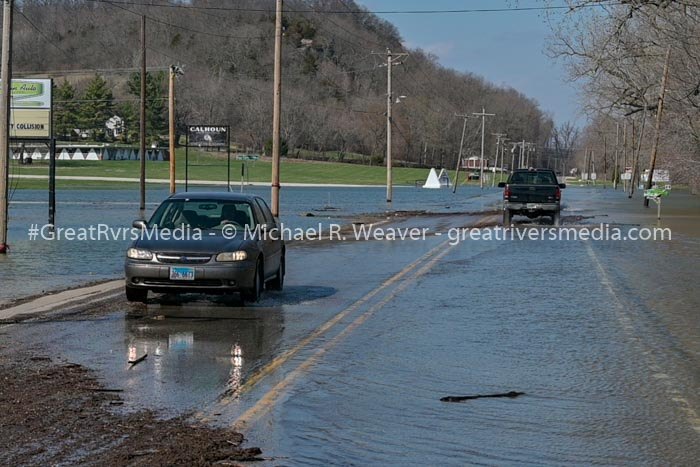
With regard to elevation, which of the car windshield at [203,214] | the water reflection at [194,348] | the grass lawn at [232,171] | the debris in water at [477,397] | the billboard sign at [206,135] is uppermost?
the billboard sign at [206,135]

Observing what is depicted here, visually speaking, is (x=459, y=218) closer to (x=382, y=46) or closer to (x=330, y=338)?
(x=330, y=338)

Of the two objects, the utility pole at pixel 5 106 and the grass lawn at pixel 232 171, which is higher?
the utility pole at pixel 5 106

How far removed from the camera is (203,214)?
15281mm

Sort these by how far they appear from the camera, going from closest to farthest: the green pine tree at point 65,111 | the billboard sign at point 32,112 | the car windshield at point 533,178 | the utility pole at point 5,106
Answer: the utility pole at point 5,106, the billboard sign at point 32,112, the car windshield at point 533,178, the green pine tree at point 65,111

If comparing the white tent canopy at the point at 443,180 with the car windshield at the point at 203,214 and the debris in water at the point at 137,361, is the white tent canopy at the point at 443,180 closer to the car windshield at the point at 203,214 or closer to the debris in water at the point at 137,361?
the car windshield at the point at 203,214

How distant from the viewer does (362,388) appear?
8.94 meters

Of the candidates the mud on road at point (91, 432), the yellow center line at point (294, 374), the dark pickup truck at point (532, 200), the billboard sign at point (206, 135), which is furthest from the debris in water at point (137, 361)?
the billboard sign at point (206, 135)

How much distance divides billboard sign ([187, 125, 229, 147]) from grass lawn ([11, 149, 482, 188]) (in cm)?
3400

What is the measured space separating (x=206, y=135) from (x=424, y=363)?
178 ft

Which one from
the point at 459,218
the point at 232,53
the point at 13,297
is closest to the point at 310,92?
the point at 232,53

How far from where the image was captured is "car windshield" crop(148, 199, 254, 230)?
15023 millimetres

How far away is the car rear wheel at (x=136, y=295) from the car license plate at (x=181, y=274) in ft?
2.23

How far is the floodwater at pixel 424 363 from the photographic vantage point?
7.22m

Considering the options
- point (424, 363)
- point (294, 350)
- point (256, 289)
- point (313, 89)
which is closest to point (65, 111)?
point (313, 89)
